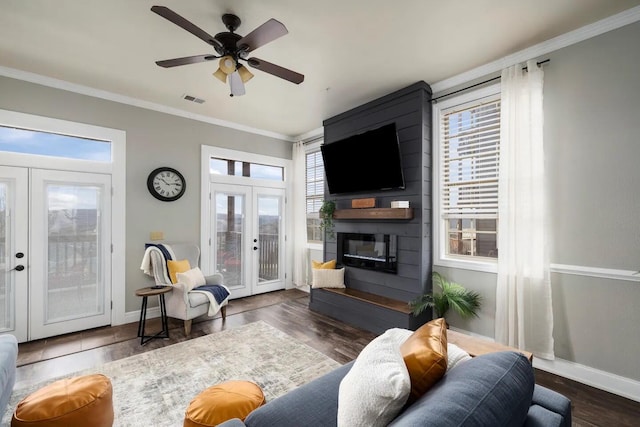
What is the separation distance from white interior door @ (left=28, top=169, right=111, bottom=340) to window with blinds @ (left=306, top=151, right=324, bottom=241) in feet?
9.97

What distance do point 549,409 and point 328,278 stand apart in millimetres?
3192

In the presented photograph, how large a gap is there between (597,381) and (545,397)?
6.20ft

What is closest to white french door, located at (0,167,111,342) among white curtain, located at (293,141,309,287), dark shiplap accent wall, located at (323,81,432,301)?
white curtain, located at (293,141,309,287)

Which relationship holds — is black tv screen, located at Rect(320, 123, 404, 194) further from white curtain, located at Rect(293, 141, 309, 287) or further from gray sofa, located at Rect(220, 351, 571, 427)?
gray sofa, located at Rect(220, 351, 571, 427)

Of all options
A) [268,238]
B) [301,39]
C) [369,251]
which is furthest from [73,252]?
[369,251]

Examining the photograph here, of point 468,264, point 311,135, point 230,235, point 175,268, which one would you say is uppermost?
point 311,135

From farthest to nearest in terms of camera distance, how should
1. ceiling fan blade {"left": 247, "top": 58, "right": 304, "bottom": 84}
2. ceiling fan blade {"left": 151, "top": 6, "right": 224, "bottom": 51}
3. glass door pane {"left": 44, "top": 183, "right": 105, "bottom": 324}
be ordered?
glass door pane {"left": 44, "top": 183, "right": 105, "bottom": 324}, ceiling fan blade {"left": 247, "top": 58, "right": 304, "bottom": 84}, ceiling fan blade {"left": 151, "top": 6, "right": 224, "bottom": 51}

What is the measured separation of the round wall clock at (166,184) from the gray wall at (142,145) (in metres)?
0.08

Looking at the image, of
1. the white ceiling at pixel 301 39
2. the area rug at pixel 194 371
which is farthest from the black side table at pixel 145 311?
the white ceiling at pixel 301 39

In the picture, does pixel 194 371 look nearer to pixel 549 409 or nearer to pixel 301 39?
pixel 549 409

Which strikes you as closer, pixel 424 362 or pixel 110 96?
pixel 424 362

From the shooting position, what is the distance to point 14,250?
125 inches

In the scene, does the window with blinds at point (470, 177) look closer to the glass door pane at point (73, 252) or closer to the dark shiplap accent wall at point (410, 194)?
the dark shiplap accent wall at point (410, 194)

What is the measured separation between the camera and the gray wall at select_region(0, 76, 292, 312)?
333 centimetres
